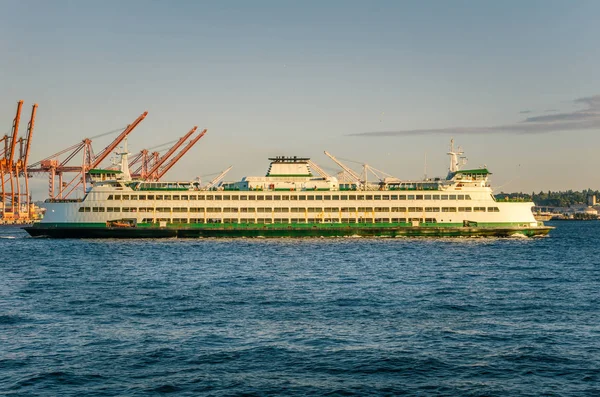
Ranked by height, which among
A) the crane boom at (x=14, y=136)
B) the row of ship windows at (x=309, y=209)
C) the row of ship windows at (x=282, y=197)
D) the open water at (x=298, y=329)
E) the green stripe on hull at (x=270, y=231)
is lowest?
the open water at (x=298, y=329)

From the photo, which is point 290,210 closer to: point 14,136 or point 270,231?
point 270,231

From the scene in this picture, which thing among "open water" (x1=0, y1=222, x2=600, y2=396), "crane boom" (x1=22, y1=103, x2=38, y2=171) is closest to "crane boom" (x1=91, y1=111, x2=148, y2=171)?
"crane boom" (x1=22, y1=103, x2=38, y2=171)

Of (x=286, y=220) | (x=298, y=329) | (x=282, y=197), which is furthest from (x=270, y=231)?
(x=298, y=329)

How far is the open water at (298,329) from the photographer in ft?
65.9

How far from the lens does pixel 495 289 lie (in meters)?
39.2

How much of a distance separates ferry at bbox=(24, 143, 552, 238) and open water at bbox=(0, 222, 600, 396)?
40.2 metres

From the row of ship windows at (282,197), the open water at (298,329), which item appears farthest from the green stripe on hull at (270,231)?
the open water at (298,329)

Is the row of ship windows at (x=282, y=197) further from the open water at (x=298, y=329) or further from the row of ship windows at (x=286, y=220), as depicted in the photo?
the open water at (x=298, y=329)

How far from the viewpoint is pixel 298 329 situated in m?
27.1

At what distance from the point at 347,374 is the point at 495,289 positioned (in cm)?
2107

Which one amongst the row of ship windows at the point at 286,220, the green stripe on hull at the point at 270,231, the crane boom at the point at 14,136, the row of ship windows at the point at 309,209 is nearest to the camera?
the green stripe on hull at the point at 270,231

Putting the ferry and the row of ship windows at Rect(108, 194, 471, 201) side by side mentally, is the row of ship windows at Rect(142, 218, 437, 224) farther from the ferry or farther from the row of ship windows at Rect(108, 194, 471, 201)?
the row of ship windows at Rect(108, 194, 471, 201)

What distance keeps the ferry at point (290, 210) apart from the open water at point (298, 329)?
40164 millimetres

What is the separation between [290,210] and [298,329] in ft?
225
